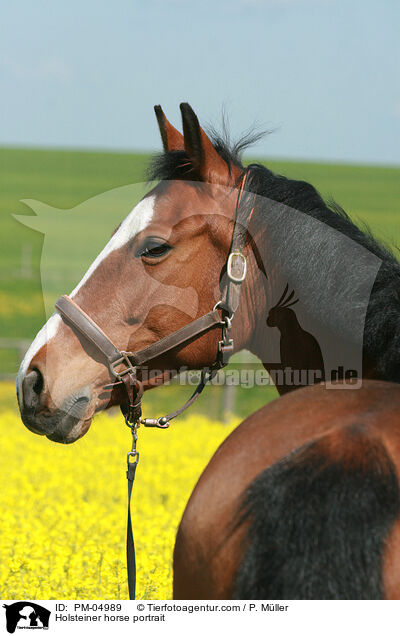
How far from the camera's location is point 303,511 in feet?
5.79

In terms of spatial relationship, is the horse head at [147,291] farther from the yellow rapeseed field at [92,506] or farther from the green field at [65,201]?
the yellow rapeseed field at [92,506]

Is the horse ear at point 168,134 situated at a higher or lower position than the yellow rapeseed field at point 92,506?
higher

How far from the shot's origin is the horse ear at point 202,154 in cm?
278

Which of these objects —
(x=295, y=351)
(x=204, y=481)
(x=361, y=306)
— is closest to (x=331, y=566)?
(x=204, y=481)

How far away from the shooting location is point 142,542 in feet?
17.9

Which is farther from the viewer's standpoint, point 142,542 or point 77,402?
point 142,542

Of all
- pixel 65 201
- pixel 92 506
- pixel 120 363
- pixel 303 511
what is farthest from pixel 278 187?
pixel 65 201

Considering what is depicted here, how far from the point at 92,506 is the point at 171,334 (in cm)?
455

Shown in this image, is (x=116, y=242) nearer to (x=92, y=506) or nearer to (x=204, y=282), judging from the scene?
(x=204, y=282)

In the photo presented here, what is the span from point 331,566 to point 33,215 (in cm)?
241

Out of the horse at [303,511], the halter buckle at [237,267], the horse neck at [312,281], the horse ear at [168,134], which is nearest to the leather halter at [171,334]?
the halter buckle at [237,267]

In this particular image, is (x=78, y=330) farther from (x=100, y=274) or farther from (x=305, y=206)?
(x=305, y=206)

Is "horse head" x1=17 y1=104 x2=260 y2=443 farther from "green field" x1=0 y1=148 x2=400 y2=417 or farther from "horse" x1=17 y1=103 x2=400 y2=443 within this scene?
"green field" x1=0 y1=148 x2=400 y2=417
